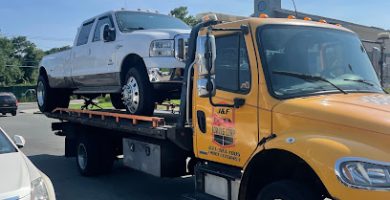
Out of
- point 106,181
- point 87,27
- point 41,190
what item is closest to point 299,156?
point 41,190

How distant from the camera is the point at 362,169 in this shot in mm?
3582

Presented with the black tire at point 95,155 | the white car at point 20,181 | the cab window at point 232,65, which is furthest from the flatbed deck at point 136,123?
the white car at point 20,181

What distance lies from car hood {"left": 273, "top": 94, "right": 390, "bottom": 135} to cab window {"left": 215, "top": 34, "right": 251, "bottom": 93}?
529 millimetres

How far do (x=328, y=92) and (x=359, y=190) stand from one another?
4.12 ft

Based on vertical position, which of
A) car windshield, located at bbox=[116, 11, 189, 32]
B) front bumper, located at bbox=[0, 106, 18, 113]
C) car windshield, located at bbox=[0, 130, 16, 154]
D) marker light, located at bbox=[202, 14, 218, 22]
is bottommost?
front bumper, located at bbox=[0, 106, 18, 113]

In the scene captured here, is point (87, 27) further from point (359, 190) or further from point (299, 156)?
point (359, 190)

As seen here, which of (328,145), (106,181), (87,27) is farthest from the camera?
(87,27)

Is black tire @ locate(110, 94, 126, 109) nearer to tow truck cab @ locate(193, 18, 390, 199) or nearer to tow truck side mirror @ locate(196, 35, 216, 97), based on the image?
tow truck cab @ locate(193, 18, 390, 199)

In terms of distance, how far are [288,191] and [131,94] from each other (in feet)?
12.2

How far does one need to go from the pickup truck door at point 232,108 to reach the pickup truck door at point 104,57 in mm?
3022

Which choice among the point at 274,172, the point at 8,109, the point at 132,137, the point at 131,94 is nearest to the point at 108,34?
the point at 131,94

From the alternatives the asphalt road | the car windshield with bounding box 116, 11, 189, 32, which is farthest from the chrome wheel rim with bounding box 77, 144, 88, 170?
the car windshield with bounding box 116, 11, 189, 32

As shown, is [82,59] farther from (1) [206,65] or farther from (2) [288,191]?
(2) [288,191]

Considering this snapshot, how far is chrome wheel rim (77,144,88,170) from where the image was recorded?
30.2ft
